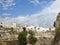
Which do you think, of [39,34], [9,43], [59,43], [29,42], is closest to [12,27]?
[39,34]

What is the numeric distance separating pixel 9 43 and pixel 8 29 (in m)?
14.6

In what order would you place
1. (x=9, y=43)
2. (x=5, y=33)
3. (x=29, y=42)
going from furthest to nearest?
(x=5, y=33) → (x=9, y=43) → (x=29, y=42)

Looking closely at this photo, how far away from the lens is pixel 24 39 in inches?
1805

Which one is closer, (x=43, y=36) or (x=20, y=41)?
(x=20, y=41)

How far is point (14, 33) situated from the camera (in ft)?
246

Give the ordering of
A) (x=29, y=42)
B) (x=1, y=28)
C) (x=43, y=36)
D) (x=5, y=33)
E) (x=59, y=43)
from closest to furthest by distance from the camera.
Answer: (x=59, y=43), (x=29, y=42), (x=43, y=36), (x=5, y=33), (x=1, y=28)

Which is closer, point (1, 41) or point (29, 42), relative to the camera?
point (29, 42)

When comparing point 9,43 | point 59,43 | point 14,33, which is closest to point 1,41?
point 9,43

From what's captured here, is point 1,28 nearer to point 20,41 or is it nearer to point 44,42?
point 44,42

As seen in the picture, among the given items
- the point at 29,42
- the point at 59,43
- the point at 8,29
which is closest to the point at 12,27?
the point at 8,29

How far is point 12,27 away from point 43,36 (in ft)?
47.6

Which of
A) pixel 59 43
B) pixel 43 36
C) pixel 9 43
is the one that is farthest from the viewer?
pixel 43 36

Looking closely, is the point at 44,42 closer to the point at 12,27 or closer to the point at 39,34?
the point at 39,34

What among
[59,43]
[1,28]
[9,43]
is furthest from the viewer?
[1,28]
